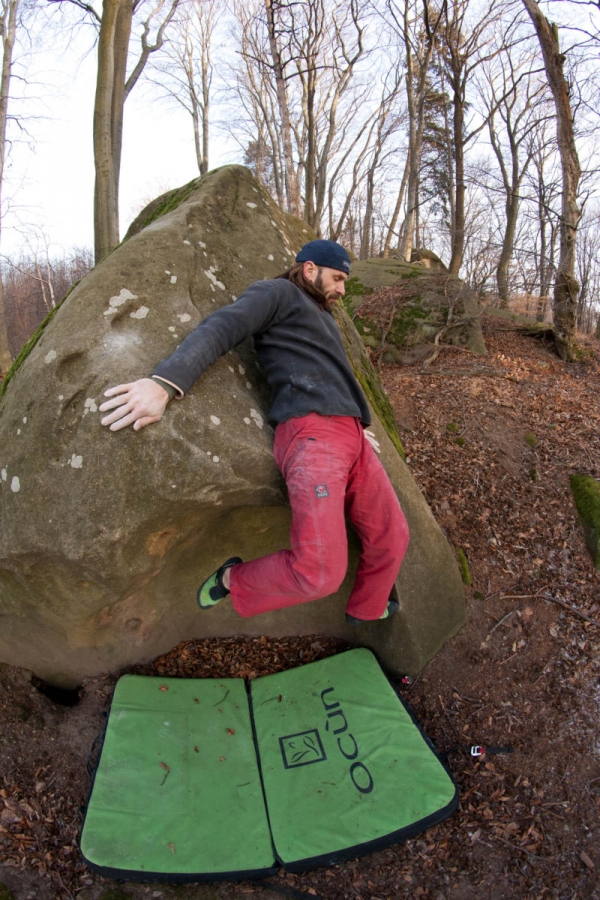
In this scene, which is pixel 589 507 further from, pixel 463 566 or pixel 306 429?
pixel 306 429

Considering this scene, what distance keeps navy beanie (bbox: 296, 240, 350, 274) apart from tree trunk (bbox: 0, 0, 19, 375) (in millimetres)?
9616

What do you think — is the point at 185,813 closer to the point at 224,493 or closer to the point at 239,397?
the point at 224,493

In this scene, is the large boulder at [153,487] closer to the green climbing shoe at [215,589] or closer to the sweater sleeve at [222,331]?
the sweater sleeve at [222,331]

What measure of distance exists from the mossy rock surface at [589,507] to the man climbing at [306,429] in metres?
1.90

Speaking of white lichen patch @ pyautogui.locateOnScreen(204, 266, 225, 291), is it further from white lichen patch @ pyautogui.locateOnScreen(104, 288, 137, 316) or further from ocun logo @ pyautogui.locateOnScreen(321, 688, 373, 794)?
ocun logo @ pyautogui.locateOnScreen(321, 688, 373, 794)

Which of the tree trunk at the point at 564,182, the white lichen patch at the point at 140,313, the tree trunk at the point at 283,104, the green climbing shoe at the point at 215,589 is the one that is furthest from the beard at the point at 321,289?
the tree trunk at the point at 283,104

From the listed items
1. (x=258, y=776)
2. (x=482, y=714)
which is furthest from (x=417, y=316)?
(x=258, y=776)

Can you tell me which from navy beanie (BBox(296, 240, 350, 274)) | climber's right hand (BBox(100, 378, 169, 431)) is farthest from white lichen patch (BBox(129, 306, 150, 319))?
navy beanie (BBox(296, 240, 350, 274))

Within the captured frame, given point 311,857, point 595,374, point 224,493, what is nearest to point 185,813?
point 311,857

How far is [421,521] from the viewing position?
359cm

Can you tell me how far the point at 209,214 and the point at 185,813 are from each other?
3543 millimetres

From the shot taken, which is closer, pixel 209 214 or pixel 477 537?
pixel 209 214

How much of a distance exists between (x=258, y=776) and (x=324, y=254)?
292cm

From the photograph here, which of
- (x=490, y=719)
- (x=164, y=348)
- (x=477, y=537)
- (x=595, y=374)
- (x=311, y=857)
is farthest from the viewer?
(x=595, y=374)
